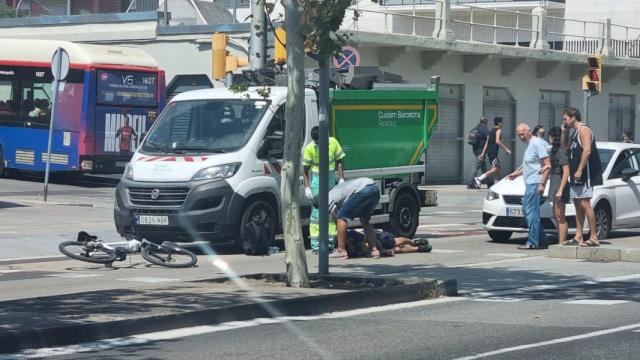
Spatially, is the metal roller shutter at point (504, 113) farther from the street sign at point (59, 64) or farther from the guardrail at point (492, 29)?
the street sign at point (59, 64)

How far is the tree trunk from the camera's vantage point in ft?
Answer: 39.7

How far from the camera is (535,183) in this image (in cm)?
1803

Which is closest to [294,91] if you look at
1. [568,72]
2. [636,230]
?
[636,230]

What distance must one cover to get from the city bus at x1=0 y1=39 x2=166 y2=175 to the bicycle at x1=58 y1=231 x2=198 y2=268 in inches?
605

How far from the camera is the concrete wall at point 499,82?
37281 mm

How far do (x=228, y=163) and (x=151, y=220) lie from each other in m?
1.28

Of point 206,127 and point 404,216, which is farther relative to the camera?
point 404,216

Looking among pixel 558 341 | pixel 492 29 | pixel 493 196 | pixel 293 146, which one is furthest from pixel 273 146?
pixel 492 29

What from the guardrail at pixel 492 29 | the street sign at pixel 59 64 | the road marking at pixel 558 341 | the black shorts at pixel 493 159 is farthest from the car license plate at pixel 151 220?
the guardrail at pixel 492 29

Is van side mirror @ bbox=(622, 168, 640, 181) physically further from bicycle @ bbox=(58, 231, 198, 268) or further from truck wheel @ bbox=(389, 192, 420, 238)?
bicycle @ bbox=(58, 231, 198, 268)

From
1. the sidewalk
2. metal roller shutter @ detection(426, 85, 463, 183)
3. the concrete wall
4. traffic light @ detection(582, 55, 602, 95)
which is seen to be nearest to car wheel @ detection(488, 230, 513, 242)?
the sidewalk

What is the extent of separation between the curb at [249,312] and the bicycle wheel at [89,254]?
10.2 ft

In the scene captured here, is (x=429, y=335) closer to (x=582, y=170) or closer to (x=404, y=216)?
(x=582, y=170)

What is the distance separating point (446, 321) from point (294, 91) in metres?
2.73
